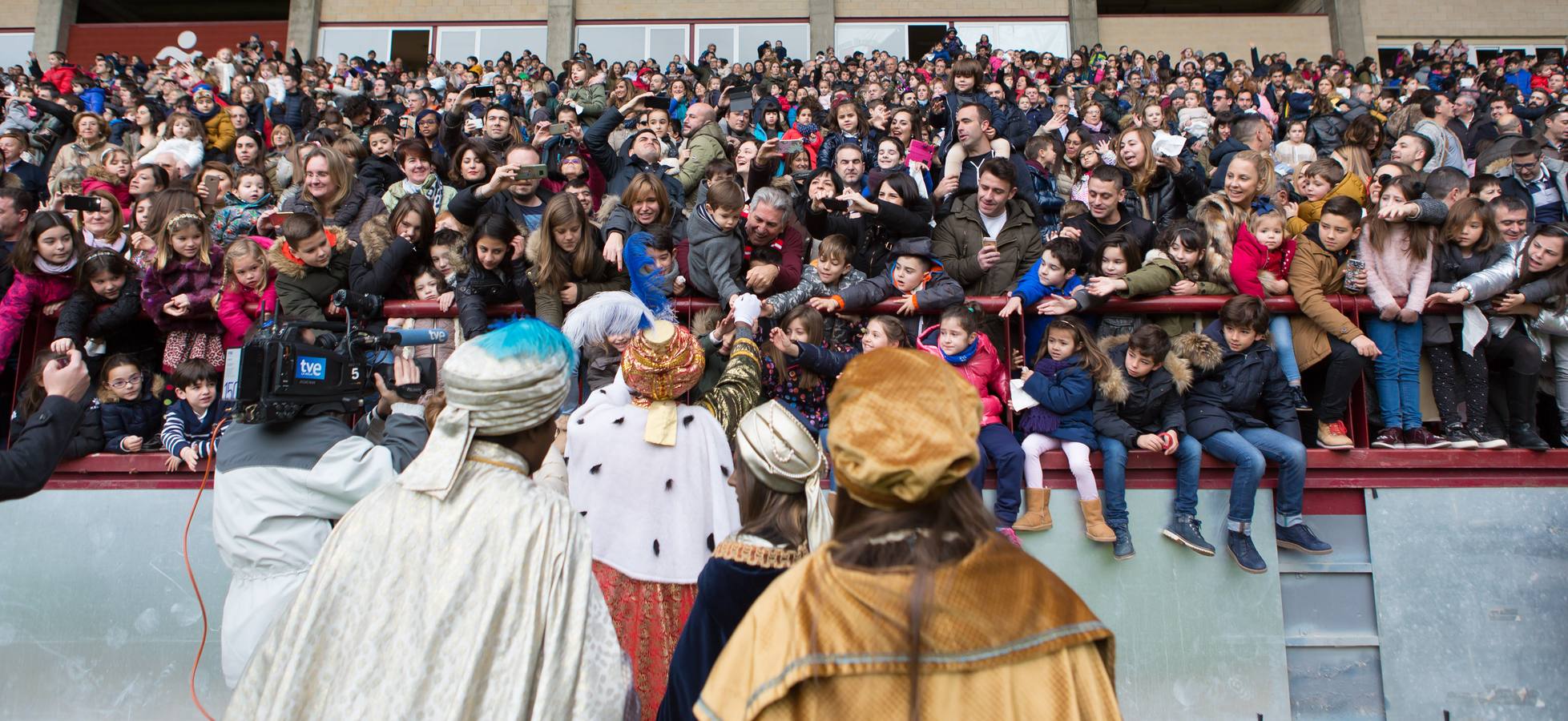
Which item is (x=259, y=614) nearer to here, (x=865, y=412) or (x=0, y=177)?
(x=865, y=412)

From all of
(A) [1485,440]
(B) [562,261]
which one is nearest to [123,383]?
(B) [562,261]

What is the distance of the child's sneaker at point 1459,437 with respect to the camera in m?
5.11

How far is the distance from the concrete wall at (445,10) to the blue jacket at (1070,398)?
→ 66.7 ft

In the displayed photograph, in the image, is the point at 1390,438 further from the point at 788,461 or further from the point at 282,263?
the point at 282,263

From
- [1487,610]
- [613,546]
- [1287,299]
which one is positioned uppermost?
[1287,299]

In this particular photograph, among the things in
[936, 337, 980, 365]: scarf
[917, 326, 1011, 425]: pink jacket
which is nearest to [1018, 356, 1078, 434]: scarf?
[917, 326, 1011, 425]: pink jacket

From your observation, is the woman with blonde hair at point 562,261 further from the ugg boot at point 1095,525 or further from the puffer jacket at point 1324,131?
the puffer jacket at point 1324,131

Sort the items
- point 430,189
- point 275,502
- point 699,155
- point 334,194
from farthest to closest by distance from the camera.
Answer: point 699,155, point 430,189, point 334,194, point 275,502

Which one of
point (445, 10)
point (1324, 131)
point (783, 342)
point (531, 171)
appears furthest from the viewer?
point (445, 10)

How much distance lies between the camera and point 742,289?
5562 millimetres

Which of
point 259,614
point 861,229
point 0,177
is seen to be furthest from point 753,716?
point 0,177

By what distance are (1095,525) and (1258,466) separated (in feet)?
2.85

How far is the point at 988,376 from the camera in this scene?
5.07 metres

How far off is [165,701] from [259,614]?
9.05ft
